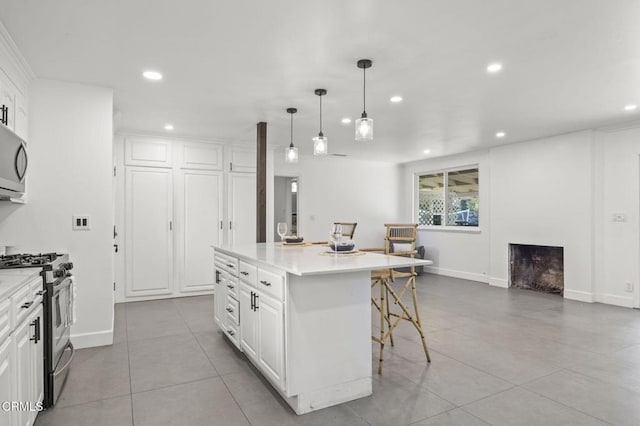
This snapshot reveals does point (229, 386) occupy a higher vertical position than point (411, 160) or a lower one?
lower

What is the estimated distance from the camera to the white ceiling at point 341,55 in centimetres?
227

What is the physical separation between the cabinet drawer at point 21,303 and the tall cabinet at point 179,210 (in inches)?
A: 139

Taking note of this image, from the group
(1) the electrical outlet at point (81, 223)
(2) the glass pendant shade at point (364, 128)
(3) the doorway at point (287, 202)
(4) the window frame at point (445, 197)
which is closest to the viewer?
(2) the glass pendant shade at point (364, 128)

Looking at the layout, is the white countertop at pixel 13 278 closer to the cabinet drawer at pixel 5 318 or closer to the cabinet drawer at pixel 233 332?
the cabinet drawer at pixel 5 318

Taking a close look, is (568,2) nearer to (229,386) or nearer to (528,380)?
(528,380)

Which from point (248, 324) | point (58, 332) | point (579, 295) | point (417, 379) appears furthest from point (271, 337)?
point (579, 295)

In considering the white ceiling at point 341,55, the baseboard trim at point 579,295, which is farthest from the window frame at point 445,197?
the white ceiling at point 341,55

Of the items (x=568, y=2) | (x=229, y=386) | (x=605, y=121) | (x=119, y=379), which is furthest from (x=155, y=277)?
(x=605, y=121)

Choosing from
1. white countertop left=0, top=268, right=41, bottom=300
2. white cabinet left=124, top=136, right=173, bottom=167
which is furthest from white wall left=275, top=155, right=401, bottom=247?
white countertop left=0, top=268, right=41, bottom=300

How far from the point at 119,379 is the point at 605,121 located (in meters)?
5.99

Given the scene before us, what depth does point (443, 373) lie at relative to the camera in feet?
9.39

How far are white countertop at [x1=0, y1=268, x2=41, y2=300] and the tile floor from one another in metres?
0.88

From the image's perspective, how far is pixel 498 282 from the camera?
6.48 meters

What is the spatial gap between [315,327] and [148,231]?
3.96 m
